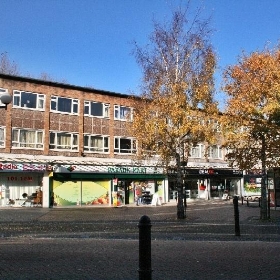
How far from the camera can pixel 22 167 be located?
3456 centimetres

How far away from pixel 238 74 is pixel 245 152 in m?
3.97

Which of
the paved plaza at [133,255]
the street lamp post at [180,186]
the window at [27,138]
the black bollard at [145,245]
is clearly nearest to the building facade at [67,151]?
the window at [27,138]

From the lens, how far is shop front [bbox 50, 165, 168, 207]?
3722 centimetres

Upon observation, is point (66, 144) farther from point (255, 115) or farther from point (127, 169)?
point (255, 115)

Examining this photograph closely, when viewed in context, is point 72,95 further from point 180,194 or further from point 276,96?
Answer: point 276,96

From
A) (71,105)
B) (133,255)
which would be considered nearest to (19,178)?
(71,105)

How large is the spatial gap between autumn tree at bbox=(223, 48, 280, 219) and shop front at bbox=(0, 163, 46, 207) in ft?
61.3

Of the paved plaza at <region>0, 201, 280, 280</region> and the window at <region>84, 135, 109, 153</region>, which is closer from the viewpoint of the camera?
the paved plaza at <region>0, 201, 280, 280</region>

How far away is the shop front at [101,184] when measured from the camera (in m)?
37.2

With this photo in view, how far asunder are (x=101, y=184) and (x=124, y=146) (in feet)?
14.7

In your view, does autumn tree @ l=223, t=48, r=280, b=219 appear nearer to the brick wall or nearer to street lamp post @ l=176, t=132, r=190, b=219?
street lamp post @ l=176, t=132, r=190, b=219

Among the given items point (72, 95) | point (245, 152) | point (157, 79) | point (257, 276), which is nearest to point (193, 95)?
point (157, 79)

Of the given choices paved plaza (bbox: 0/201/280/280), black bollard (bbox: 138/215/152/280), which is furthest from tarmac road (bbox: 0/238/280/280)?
black bollard (bbox: 138/215/152/280)

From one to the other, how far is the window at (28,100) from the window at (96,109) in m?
4.60
